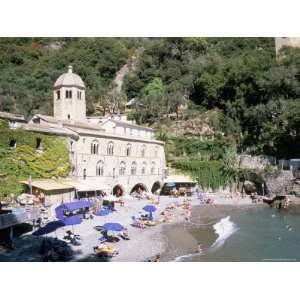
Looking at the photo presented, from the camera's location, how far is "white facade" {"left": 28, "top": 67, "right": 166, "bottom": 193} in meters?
19.2

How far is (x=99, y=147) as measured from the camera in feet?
67.6

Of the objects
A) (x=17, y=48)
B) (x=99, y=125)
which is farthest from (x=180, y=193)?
(x=17, y=48)

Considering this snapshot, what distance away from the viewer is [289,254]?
11.4m

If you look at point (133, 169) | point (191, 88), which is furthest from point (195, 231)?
point (191, 88)

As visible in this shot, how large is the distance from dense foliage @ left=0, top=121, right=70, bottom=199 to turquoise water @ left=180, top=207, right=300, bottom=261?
7.92 metres

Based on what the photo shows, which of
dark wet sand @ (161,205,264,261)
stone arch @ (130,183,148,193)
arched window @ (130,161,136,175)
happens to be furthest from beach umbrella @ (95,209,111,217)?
stone arch @ (130,183,148,193)

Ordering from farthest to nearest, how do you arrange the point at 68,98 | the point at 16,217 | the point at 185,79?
the point at 185,79 → the point at 68,98 → the point at 16,217

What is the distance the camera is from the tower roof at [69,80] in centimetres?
1962

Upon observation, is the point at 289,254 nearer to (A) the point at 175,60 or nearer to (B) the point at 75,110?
(B) the point at 75,110

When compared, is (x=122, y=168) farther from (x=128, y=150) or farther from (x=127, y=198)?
(x=127, y=198)

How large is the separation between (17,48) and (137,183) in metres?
12.0

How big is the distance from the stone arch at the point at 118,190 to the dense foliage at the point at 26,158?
3.73 metres

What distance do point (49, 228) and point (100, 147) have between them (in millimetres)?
7981

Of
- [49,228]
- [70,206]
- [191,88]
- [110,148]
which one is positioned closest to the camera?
[49,228]
